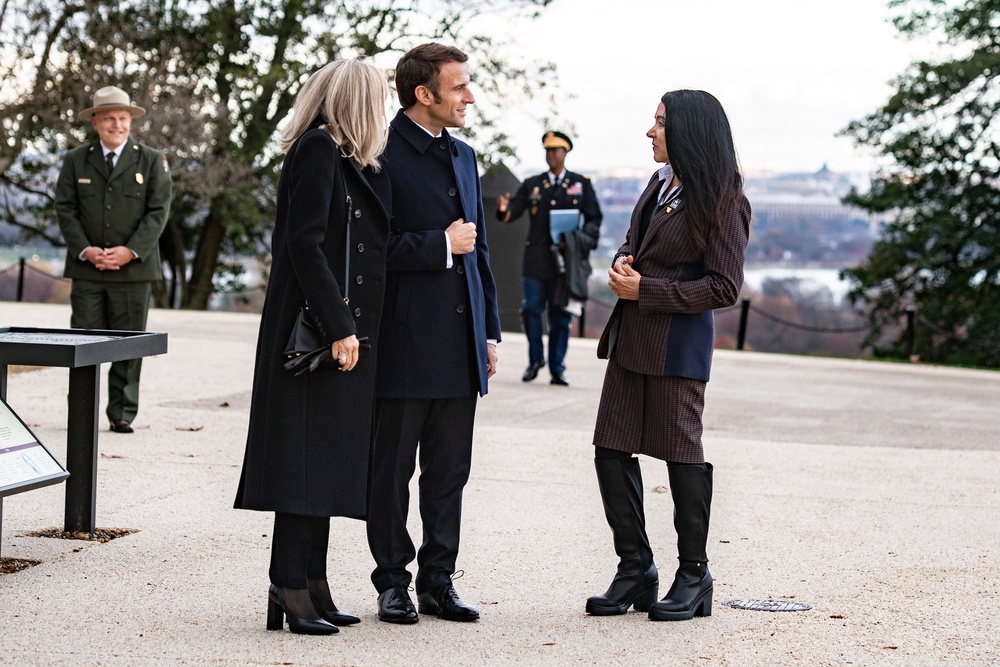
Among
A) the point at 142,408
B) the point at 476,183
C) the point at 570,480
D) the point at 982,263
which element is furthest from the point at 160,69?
the point at 476,183

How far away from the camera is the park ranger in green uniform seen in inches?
317

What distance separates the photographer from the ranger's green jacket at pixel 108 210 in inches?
318

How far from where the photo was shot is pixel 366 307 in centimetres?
427

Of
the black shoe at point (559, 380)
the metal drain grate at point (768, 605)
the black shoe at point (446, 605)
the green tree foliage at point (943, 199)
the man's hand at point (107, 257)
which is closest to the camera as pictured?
the black shoe at point (446, 605)

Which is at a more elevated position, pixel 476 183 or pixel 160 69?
pixel 160 69

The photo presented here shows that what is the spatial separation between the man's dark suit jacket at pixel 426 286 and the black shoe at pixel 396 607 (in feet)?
2.03

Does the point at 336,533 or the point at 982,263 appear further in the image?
the point at 982,263

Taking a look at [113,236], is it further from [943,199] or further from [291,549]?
[943,199]

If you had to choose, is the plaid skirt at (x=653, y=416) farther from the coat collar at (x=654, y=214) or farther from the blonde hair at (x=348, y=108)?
the blonde hair at (x=348, y=108)

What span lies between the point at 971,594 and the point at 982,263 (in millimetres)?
19364

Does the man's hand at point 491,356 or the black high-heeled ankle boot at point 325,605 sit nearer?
the black high-heeled ankle boot at point 325,605

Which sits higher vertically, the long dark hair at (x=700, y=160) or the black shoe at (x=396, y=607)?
the long dark hair at (x=700, y=160)

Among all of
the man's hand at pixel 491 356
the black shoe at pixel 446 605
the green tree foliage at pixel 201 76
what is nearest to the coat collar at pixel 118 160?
the man's hand at pixel 491 356

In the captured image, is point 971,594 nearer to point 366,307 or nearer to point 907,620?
point 907,620
